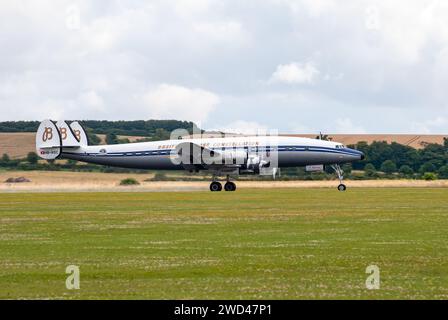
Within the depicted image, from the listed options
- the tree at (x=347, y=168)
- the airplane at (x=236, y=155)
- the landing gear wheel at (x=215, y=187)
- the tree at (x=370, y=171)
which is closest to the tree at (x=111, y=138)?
the airplane at (x=236, y=155)

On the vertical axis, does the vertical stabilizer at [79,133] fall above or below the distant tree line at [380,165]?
above

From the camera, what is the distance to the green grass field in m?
16.7

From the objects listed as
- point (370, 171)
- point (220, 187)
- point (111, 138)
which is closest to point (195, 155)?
point (220, 187)

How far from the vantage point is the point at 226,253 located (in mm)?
22469

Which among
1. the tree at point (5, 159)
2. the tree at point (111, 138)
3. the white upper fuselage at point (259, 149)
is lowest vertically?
the tree at point (5, 159)

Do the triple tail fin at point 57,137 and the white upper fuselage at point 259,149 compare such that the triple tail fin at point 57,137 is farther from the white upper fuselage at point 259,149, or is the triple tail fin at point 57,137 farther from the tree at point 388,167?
the tree at point 388,167

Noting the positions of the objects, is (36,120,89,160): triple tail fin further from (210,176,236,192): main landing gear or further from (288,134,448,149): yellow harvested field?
(288,134,448,149): yellow harvested field

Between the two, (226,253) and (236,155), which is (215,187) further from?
(226,253)

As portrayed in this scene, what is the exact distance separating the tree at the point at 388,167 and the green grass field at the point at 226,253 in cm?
7297

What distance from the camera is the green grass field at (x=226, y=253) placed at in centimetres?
1670

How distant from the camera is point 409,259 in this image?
2111cm
